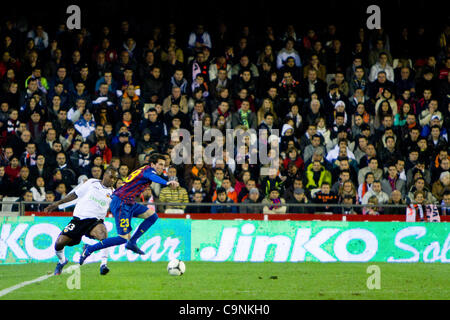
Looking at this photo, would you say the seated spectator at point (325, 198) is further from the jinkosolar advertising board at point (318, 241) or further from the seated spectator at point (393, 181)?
the seated spectator at point (393, 181)

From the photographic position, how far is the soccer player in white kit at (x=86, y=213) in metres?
13.0

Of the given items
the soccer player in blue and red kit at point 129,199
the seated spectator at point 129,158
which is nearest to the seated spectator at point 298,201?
the seated spectator at point 129,158

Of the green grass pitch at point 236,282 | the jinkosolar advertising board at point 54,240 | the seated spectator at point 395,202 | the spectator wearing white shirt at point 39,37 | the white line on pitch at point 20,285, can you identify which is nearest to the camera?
the green grass pitch at point 236,282

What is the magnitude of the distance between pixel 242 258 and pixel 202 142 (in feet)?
10.00

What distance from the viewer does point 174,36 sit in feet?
68.2

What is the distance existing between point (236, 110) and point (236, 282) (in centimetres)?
783

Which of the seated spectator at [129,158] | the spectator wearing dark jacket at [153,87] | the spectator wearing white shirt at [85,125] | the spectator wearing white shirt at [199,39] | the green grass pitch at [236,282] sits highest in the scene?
the spectator wearing white shirt at [199,39]

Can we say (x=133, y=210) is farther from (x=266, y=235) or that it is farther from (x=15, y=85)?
(x=15, y=85)

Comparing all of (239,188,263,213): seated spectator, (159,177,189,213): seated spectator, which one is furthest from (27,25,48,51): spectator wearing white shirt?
(239,188,263,213): seated spectator

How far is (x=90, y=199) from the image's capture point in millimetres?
12977

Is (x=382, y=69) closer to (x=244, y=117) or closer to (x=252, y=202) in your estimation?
(x=244, y=117)

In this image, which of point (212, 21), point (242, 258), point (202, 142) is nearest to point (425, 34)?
point (212, 21)

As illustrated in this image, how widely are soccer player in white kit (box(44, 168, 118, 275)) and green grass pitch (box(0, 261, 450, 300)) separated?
527 millimetres

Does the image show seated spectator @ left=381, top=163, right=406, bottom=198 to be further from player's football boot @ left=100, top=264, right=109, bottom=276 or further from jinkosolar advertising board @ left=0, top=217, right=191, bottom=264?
player's football boot @ left=100, top=264, right=109, bottom=276
